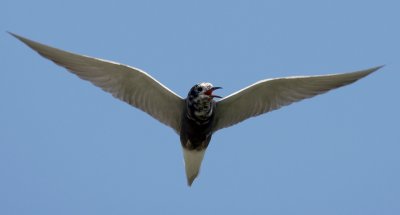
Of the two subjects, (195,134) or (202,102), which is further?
(195,134)

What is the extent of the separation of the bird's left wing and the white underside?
0.49 meters

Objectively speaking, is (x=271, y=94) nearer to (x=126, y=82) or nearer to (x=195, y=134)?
(x=195, y=134)

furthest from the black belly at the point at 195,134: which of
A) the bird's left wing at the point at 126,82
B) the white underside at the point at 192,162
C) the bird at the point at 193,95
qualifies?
the bird's left wing at the point at 126,82

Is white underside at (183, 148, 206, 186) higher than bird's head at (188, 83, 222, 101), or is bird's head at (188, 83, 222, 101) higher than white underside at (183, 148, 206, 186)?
bird's head at (188, 83, 222, 101)

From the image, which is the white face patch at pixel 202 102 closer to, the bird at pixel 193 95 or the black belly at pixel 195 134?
the bird at pixel 193 95

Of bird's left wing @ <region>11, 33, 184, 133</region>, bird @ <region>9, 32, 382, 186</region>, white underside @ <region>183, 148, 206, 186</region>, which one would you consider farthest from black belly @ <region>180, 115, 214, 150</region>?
bird's left wing @ <region>11, 33, 184, 133</region>

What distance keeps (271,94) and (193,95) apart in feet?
4.37

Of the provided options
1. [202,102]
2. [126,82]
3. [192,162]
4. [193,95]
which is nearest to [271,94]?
[202,102]

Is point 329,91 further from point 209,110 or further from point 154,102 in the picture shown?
point 154,102

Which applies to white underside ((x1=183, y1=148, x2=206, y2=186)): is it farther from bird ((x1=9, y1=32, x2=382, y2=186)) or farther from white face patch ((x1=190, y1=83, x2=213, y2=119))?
white face patch ((x1=190, y1=83, x2=213, y2=119))

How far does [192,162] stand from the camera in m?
14.9

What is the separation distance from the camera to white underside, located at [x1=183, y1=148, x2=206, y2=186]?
583 inches

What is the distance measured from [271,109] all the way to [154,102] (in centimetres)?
198

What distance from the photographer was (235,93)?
47.2 ft
